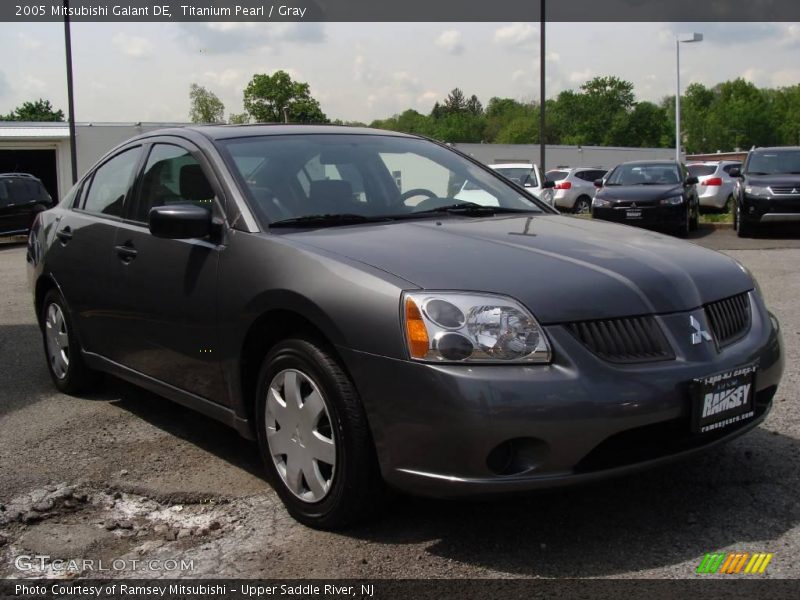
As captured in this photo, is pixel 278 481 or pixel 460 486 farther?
pixel 278 481

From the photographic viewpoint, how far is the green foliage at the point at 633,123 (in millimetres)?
113188

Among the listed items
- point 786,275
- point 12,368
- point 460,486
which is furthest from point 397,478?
point 786,275

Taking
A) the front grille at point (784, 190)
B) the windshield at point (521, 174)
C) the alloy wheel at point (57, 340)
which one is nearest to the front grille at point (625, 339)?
the alloy wheel at point (57, 340)

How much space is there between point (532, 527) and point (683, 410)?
0.74 meters

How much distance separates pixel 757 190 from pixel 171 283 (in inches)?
552

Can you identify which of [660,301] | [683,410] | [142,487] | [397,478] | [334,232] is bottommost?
[142,487]

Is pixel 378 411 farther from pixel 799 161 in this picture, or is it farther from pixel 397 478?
pixel 799 161

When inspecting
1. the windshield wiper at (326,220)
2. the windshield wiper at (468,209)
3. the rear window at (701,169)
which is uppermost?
the rear window at (701,169)

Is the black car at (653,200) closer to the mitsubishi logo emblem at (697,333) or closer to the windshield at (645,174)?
the windshield at (645,174)

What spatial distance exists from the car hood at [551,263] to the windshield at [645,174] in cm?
1422

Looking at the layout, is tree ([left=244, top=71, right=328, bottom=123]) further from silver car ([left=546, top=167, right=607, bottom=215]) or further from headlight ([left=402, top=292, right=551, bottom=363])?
headlight ([left=402, top=292, right=551, bottom=363])

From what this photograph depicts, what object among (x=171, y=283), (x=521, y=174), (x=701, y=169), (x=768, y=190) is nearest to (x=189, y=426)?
(x=171, y=283)

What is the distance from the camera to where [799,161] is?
16438mm

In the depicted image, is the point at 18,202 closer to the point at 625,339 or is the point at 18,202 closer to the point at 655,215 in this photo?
the point at 655,215
